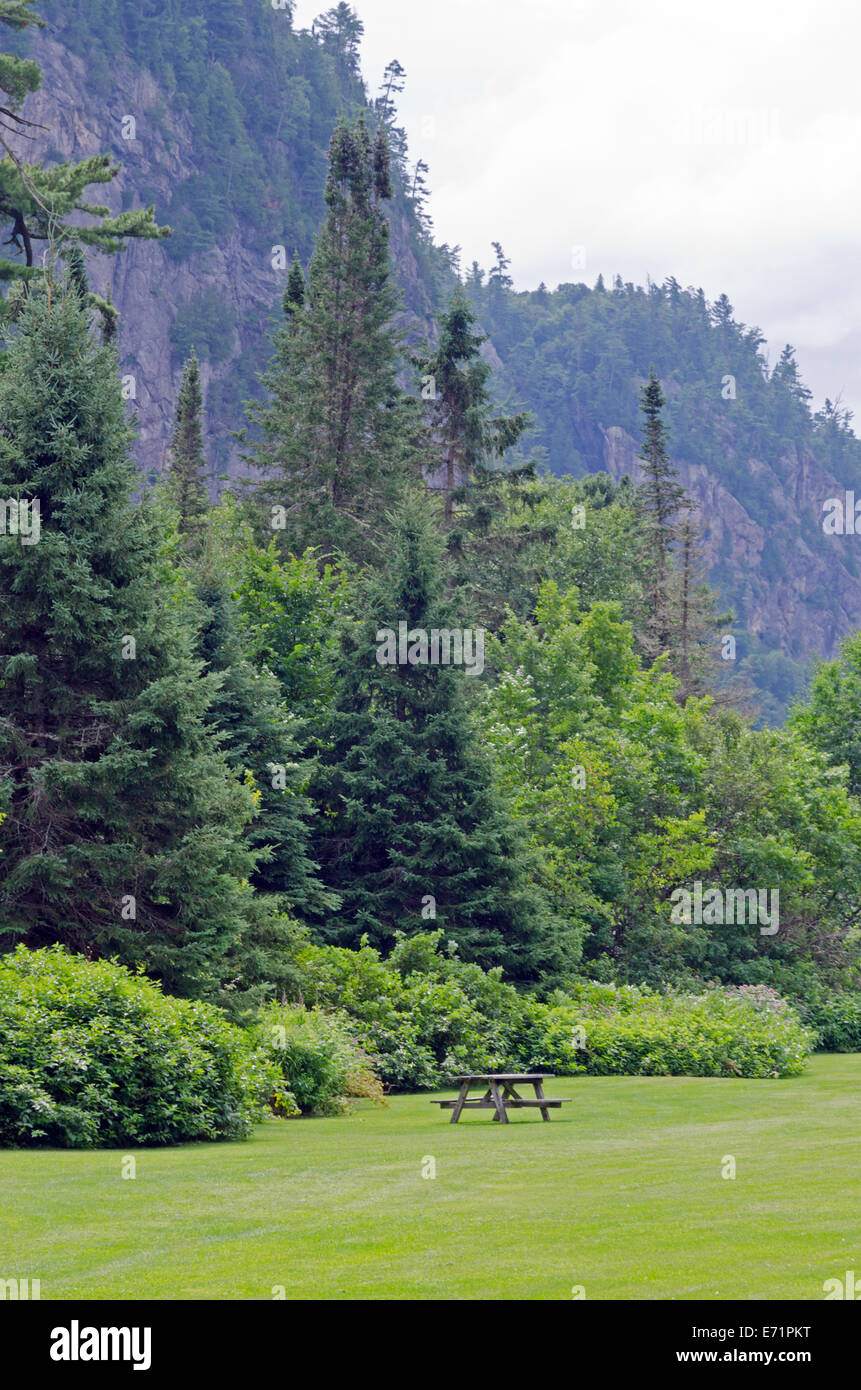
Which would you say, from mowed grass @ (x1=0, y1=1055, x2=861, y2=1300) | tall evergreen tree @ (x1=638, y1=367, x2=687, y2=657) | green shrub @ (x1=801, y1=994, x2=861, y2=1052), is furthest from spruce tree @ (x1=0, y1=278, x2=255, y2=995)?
tall evergreen tree @ (x1=638, y1=367, x2=687, y2=657)

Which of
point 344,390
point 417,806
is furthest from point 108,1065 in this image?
point 344,390

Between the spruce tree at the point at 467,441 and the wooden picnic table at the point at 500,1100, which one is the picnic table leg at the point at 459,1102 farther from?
the spruce tree at the point at 467,441

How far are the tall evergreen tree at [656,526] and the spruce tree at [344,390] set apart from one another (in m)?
15.8

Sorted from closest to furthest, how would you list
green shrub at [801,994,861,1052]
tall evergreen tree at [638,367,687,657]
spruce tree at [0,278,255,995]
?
spruce tree at [0,278,255,995], green shrub at [801,994,861,1052], tall evergreen tree at [638,367,687,657]

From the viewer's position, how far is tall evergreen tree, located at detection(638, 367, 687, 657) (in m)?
65.7

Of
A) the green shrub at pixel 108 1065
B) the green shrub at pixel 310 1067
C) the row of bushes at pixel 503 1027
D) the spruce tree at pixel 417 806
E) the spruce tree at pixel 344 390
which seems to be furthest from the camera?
the spruce tree at pixel 344 390

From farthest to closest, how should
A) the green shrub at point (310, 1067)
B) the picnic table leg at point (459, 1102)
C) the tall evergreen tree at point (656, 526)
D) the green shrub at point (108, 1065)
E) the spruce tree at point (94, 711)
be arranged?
the tall evergreen tree at point (656, 526)
the spruce tree at point (94, 711)
the green shrub at point (310, 1067)
the picnic table leg at point (459, 1102)
the green shrub at point (108, 1065)

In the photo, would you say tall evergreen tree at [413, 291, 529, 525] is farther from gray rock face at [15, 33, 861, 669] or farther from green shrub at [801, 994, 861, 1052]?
gray rock face at [15, 33, 861, 669]

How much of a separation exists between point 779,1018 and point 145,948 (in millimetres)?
16656

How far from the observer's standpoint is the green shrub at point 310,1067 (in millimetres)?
20328

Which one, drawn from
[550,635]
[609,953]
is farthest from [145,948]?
[550,635]

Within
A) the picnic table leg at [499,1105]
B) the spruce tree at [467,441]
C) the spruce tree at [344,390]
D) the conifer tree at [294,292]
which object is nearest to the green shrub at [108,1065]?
the picnic table leg at [499,1105]

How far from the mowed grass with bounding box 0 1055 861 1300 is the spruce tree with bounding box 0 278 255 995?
6.12m
